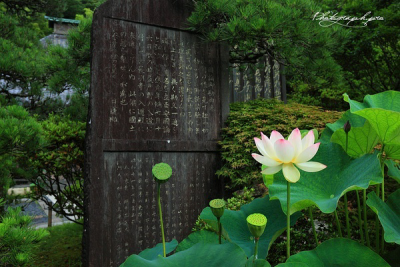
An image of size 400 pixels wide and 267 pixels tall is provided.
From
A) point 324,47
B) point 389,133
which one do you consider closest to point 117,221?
point 389,133

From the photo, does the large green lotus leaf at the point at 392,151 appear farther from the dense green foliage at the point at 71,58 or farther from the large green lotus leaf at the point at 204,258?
the dense green foliage at the point at 71,58

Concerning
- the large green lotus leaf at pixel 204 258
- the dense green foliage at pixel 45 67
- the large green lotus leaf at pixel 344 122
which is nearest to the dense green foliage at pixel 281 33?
the dense green foliage at pixel 45 67

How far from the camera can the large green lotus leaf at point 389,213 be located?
83 cm

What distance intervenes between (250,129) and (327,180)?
2331 millimetres

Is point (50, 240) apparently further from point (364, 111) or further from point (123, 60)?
point (364, 111)

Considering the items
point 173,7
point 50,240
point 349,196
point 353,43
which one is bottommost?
point 50,240

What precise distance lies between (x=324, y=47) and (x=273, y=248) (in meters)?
2.10

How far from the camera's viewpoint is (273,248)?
8.00 ft

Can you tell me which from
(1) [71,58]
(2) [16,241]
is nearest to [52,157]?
(1) [71,58]

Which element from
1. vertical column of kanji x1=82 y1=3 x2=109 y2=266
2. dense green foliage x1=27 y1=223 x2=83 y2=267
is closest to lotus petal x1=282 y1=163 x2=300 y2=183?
vertical column of kanji x1=82 y1=3 x2=109 y2=266

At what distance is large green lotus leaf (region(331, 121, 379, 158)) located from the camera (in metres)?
1.03

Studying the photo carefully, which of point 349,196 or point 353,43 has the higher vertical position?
point 353,43

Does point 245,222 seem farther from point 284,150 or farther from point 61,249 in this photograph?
point 61,249

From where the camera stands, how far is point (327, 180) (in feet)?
3.22
